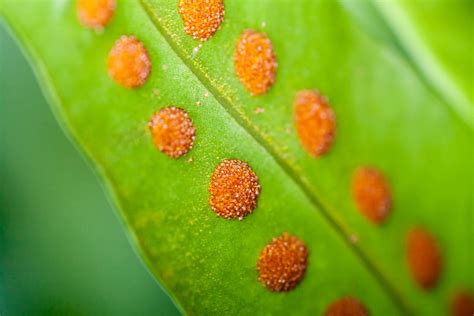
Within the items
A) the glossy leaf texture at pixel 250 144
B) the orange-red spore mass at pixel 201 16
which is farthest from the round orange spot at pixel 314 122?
the orange-red spore mass at pixel 201 16

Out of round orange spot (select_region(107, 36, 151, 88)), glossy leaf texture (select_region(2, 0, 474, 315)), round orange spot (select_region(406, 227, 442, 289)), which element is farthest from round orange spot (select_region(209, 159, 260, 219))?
round orange spot (select_region(406, 227, 442, 289))

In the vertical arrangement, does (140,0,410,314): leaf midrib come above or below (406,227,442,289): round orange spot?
above

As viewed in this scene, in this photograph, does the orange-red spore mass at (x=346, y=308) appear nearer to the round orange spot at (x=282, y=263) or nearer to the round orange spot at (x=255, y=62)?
the round orange spot at (x=282, y=263)

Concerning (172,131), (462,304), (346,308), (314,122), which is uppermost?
(172,131)

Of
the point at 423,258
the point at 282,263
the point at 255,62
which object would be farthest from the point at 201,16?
the point at 423,258

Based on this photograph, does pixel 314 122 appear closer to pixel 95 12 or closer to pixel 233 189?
pixel 233 189

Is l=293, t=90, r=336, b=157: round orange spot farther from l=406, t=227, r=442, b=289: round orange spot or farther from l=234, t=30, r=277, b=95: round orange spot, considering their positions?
l=406, t=227, r=442, b=289: round orange spot
